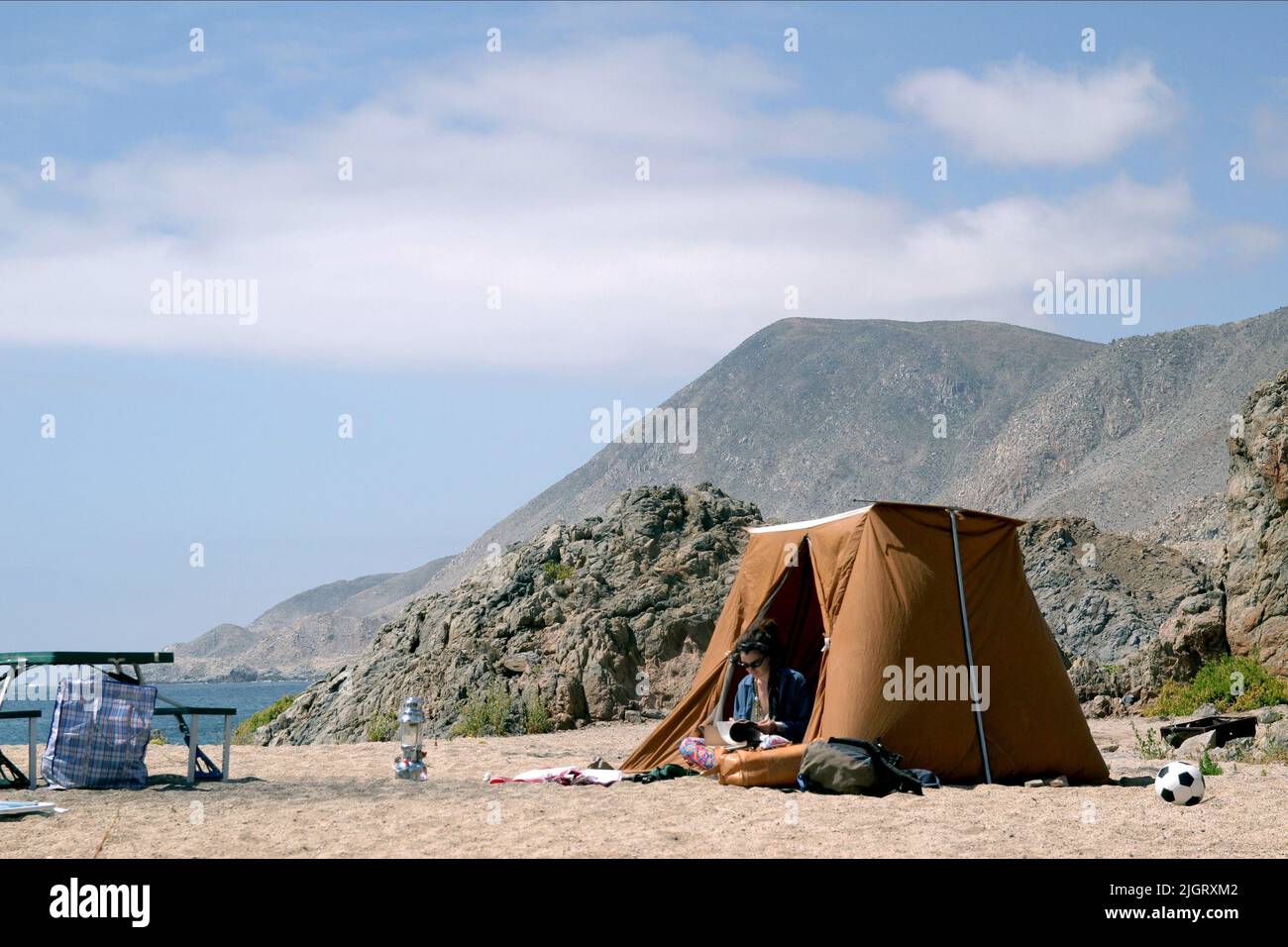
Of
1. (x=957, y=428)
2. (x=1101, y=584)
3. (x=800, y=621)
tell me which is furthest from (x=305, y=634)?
(x=800, y=621)

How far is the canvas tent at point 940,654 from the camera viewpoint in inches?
396

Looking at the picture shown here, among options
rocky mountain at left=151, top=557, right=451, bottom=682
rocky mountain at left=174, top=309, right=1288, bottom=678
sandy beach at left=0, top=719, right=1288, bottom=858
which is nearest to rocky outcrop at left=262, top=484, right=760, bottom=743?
sandy beach at left=0, top=719, right=1288, bottom=858

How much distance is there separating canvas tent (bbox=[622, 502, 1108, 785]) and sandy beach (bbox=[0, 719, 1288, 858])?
0.45 meters

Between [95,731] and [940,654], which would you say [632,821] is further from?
[95,731]

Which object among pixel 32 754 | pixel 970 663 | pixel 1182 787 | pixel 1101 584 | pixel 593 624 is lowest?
pixel 1182 787

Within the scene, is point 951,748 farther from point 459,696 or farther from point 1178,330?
point 1178,330

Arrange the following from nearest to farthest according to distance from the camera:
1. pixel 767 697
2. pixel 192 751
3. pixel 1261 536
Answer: pixel 192 751 → pixel 767 697 → pixel 1261 536

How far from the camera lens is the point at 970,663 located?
1030 centimetres

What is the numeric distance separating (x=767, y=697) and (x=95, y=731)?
199 inches

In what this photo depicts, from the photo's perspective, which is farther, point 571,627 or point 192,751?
point 571,627
